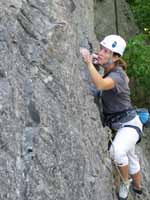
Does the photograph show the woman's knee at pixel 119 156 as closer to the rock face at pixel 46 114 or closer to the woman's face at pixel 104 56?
the rock face at pixel 46 114

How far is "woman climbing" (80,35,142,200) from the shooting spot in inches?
225

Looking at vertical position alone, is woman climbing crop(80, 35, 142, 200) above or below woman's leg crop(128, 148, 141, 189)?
above

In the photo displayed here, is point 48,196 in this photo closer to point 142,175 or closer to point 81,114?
point 81,114

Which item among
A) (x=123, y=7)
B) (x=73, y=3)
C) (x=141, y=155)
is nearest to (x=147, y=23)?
(x=123, y=7)

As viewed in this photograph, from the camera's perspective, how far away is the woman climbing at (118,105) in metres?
5.73

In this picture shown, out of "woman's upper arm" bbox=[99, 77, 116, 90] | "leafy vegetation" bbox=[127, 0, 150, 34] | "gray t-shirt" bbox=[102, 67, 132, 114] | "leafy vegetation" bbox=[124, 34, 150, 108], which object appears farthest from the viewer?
"leafy vegetation" bbox=[127, 0, 150, 34]

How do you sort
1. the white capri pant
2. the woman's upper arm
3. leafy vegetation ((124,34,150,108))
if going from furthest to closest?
leafy vegetation ((124,34,150,108)) → the white capri pant → the woman's upper arm

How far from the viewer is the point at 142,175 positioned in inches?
Answer: 282

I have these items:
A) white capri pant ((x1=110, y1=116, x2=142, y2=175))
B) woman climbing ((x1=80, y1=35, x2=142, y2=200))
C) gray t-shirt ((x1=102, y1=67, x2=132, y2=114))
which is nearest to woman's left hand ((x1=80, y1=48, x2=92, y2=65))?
woman climbing ((x1=80, y1=35, x2=142, y2=200))

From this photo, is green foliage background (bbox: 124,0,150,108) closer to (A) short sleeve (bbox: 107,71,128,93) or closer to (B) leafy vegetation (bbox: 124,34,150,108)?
(B) leafy vegetation (bbox: 124,34,150,108)

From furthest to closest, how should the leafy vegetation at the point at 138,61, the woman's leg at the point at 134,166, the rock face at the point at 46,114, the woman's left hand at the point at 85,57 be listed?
the leafy vegetation at the point at 138,61 < the woman's leg at the point at 134,166 < the woman's left hand at the point at 85,57 < the rock face at the point at 46,114

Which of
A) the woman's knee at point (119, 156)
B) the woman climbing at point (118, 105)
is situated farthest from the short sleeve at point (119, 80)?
the woman's knee at point (119, 156)

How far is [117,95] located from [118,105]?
145 mm

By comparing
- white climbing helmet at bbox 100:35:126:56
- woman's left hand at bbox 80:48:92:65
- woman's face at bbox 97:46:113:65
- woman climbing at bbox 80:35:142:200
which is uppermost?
white climbing helmet at bbox 100:35:126:56
